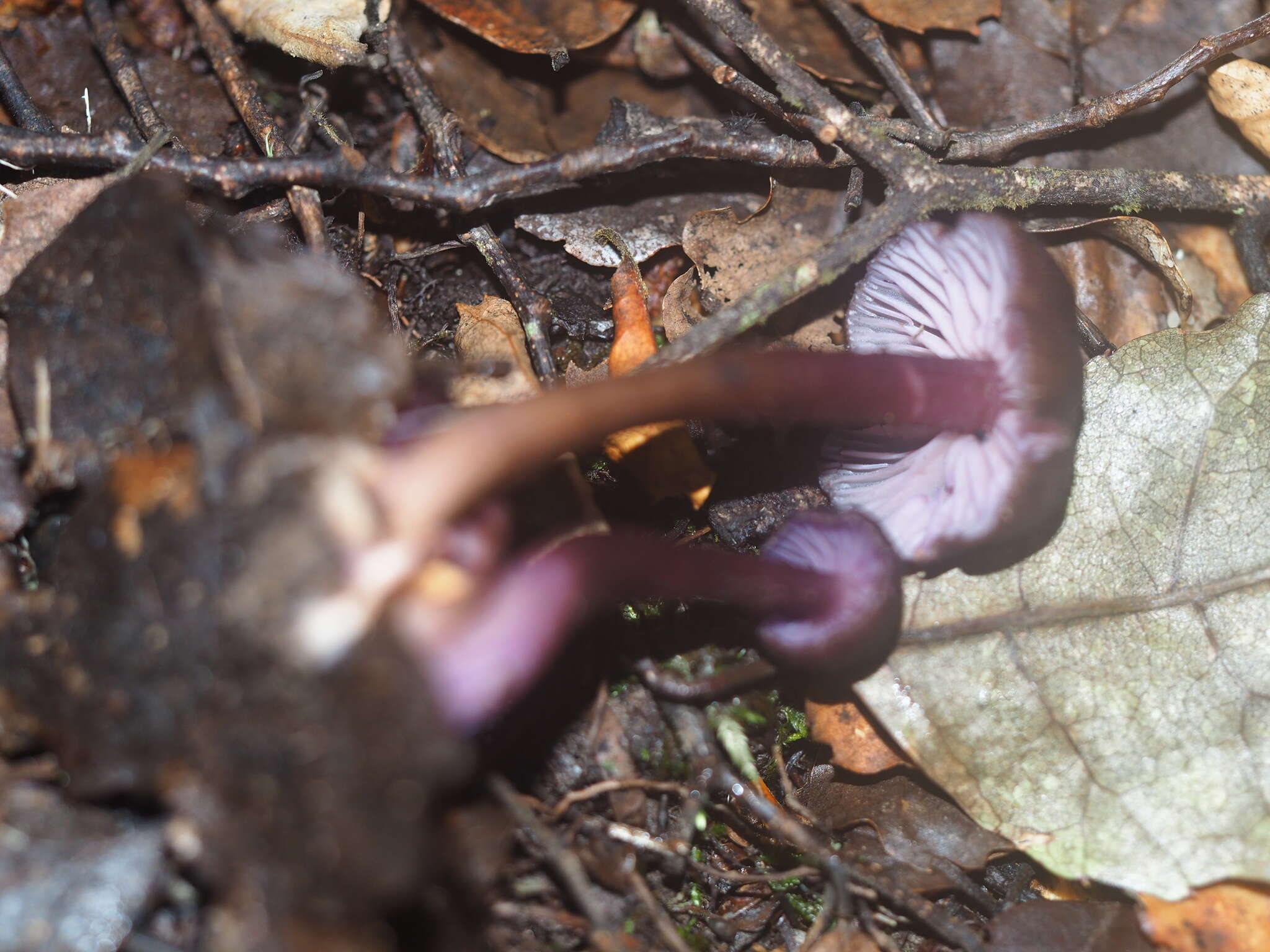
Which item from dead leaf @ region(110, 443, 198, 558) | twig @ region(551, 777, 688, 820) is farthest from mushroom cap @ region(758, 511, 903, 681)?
dead leaf @ region(110, 443, 198, 558)

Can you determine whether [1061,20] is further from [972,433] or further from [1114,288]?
[972,433]

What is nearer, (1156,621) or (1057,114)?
(1156,621)

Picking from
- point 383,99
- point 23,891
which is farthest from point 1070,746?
point 383,99

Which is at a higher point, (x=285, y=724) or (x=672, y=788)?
(x=285, y=724)

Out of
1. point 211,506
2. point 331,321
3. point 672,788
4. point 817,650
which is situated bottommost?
point 672,788

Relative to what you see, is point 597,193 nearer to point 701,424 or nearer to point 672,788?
point 701,424

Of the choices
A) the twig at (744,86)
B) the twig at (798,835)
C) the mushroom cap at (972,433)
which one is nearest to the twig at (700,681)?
the twig at (798,835)

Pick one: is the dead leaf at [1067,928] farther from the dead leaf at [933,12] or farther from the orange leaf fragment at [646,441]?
the dead leaf at [933,12]
